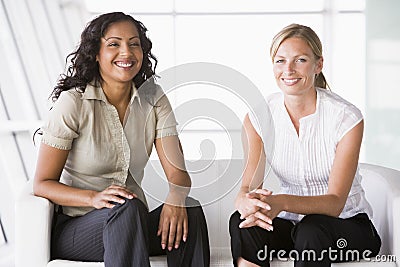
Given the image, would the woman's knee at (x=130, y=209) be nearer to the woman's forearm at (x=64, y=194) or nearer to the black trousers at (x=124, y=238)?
the black trousers at (x=124, y=238)

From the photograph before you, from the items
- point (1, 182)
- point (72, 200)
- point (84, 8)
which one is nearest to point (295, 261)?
point (72, 200)

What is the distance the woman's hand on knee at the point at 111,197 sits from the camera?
196cm

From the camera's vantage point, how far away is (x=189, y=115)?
2162 mm

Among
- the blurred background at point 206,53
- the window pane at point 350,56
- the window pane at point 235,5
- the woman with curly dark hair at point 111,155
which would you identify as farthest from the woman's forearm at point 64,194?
the window pane at point 350,56

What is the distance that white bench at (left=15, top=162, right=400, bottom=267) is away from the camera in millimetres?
2031

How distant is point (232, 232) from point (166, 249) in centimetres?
19

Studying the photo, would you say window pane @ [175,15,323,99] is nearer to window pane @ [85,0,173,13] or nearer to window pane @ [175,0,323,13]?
window pane @ [175,0,323,13]

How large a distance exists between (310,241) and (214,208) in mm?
555

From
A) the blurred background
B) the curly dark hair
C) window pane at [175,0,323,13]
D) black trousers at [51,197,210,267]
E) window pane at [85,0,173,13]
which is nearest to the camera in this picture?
black trousers at [51,197,210,267]

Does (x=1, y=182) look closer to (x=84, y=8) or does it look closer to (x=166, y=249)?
(x=166, y=249)

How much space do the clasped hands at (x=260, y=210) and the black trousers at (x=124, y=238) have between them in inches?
5.1

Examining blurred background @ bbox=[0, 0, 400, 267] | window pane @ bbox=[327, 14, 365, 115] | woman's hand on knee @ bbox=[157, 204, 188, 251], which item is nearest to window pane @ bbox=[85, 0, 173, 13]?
blurred background @ bbox=[0, 0, 400, 267]

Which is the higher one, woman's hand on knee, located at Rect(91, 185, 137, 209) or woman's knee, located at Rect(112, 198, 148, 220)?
woman's hand on knee, located at Rect(91, 185, 137, 209)

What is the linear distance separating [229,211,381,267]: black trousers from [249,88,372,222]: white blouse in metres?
0.08
